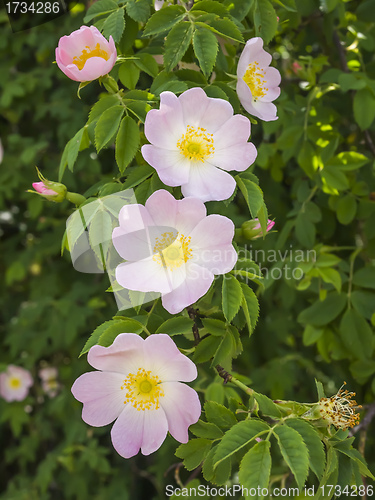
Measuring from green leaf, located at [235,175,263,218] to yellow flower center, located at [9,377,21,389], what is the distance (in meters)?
1.39

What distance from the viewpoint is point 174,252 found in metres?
0.73

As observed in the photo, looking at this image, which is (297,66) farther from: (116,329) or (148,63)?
(116,329)

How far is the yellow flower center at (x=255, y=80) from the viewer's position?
860mm

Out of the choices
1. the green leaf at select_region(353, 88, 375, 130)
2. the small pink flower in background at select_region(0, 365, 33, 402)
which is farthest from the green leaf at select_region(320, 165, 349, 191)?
the small pink flower in background at select_region(0, 365, 33, 402)

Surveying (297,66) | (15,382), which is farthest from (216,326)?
(15,382)

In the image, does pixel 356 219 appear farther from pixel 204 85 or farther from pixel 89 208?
pixel 89 208

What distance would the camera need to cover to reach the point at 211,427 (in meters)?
0.75

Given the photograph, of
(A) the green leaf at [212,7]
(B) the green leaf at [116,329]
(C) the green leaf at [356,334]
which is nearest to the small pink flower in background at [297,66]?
(A) the green leaf at [212,7]

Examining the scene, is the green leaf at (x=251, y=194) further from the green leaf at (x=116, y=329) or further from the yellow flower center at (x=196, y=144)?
the green leaf at (x=116, y=329)

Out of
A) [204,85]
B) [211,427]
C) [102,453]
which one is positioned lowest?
[102,453]

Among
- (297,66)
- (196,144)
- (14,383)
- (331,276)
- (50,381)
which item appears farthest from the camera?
(50,381)

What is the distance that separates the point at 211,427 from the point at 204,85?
0.51 metres

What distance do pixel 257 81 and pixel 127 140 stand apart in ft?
0.85

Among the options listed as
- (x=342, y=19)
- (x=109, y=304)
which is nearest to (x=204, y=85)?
Answer: (x=342, y=19)
